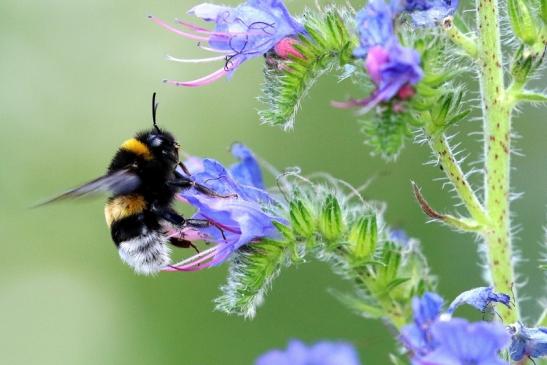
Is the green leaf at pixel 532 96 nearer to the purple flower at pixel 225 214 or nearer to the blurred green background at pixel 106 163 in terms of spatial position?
the purple flower at pixel 225 214

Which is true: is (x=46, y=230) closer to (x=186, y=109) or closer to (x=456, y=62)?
(x=186, y=109)

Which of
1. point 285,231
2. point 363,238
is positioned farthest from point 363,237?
point 285,231

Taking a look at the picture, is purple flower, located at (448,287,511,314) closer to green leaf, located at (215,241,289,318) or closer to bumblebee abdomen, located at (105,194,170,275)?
green leaf, located at (215,241,289,318)

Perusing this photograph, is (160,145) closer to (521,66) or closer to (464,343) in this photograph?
(521,66)

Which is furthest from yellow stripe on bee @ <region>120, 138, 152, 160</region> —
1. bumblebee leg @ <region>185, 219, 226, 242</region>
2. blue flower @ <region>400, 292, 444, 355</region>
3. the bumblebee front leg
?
blue flower @ <region>400, 292, 444, 355</region>

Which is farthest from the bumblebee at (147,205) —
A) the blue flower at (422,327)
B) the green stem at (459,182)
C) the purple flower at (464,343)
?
the purple flower at (464,343)

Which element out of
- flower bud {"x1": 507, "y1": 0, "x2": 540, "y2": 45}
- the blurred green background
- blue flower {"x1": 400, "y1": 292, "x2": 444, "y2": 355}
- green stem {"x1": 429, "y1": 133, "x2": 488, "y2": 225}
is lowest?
the blurred green background

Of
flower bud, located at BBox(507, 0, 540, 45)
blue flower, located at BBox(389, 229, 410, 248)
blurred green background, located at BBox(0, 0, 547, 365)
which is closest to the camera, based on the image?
flower bud, located at BBox(507, 0, 540, 45)
